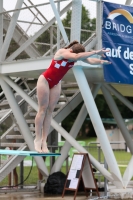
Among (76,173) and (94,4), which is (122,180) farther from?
(94,4)

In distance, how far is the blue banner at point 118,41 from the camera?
16922 millimetres

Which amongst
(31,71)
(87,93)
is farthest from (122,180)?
(31,71)

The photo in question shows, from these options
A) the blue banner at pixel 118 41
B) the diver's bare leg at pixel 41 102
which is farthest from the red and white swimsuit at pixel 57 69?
the blue banner at pixel 118 41

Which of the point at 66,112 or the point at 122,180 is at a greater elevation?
the point at 66,112

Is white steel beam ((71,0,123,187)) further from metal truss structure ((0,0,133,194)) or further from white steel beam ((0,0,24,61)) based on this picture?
white steel beam ((0,0,24,61))

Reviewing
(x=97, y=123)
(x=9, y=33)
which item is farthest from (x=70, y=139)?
(x=9, y=33)

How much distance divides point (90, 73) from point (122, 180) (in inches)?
122

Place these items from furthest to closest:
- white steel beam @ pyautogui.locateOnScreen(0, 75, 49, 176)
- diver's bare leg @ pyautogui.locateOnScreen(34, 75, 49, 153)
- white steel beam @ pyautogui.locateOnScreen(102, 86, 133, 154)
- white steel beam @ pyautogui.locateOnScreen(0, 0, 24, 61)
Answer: white steel beam @ pyautogui.locateOnScreen(102, 86, 133, 154)
white steel beam @ pyautogui.locateOnScreen(0, 75, 49, 176)
white steel beam @ pyautogui.locateOnScreen(0, 0, 24, 61)
diver's bare leg @ pyautogui.locateOnScreen(34, 75, 49, 153)

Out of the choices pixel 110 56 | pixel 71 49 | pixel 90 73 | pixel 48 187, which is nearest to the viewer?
pixel 71 49

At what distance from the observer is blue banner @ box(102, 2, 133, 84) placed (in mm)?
16922

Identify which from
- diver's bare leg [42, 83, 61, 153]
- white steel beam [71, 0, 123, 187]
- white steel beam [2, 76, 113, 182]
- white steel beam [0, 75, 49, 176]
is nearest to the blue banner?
white steel beam [71, 0, 123, 187]

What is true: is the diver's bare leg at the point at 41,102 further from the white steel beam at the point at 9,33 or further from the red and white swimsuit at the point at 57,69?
the white steel beam at the point at 9,33

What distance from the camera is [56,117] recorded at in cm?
2027

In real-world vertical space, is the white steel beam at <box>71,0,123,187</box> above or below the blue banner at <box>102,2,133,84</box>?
below
